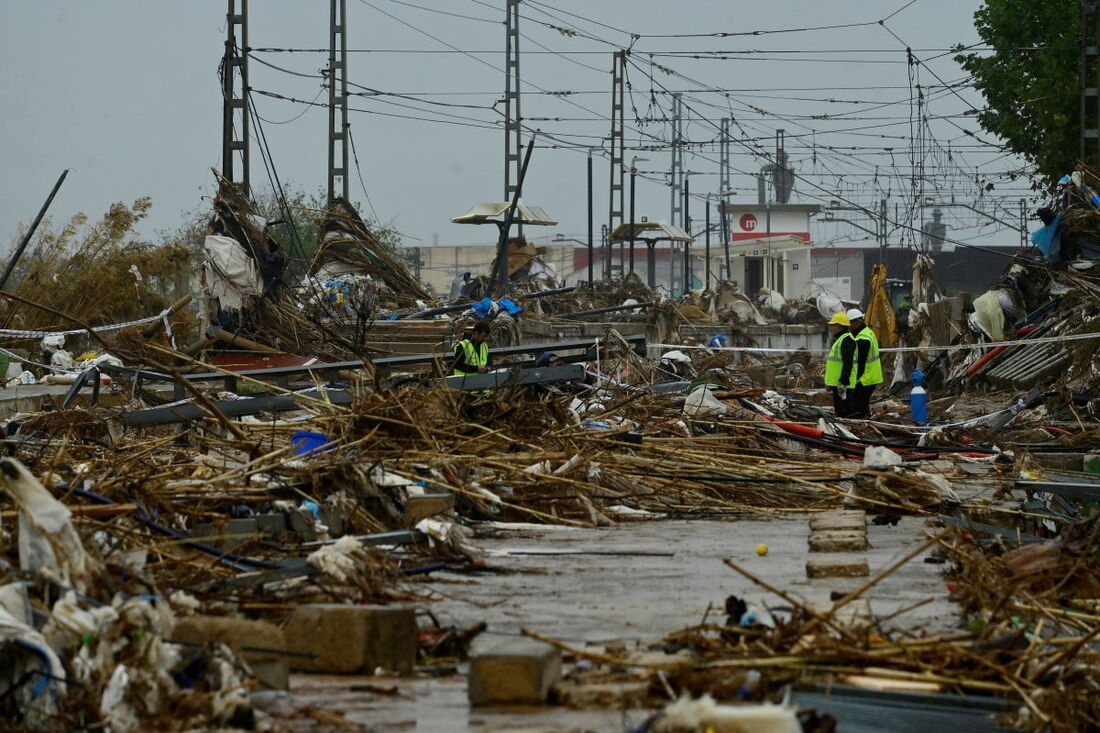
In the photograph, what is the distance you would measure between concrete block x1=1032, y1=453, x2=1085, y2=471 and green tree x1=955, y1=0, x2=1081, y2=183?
23.2 m

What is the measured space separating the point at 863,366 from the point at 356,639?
1283 cm

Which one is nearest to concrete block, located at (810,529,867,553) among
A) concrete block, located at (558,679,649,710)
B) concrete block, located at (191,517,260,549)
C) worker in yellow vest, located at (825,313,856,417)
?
concrete block, located at (191,517,260,549)

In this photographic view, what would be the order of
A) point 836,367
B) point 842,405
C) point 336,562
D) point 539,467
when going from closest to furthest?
1. point 336,562
2. point 539,467
3. point 836,367
4. point 842,405

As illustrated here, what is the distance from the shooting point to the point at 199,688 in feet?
15.3

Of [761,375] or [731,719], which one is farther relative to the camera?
[761,375]

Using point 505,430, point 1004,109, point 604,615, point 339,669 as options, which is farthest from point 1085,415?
point 1004,109

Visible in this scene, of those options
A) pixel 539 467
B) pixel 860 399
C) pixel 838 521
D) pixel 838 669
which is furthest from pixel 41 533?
pixel 860 399

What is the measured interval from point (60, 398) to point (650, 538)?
1252 cm

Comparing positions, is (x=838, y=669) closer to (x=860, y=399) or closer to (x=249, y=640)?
(x=249, y=640)

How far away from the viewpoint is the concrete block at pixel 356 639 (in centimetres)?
521

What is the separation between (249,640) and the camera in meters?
5.04

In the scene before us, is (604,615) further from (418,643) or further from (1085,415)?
(1085,415)

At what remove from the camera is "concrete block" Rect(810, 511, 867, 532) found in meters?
8.82

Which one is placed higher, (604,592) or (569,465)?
(569,465)
